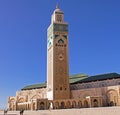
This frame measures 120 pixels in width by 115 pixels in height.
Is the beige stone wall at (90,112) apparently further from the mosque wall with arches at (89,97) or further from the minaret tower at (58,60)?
the minaret tower at (58,60)

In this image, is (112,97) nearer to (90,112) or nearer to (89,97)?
(89,97)

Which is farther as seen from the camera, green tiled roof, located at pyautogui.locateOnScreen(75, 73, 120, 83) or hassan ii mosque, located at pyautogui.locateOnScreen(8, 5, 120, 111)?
green tiled roof, located at pyautogui.locateOnScreen(75, 73, 120, 83)

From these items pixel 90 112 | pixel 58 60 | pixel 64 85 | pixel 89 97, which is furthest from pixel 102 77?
pixel 90 112

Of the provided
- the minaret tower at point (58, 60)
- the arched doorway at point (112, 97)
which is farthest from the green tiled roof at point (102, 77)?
the minaret tower at point (58, 60)

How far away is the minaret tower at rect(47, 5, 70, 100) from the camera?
4550 cm

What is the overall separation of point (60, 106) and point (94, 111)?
59.8 ft

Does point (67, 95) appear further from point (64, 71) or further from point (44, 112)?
point (44, 112)

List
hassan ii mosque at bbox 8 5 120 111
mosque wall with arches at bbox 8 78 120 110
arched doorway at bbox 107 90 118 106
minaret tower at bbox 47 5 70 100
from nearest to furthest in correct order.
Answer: arched doorway at bbox 107 90 118 106 < mosque wall with arches at bbox 8 78 120 110 < hassan ii mosque at bbox 8 5 120 111 < minaret tower at bbox 47 5 70 100

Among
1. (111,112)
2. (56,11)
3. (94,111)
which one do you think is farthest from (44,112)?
(56,11)

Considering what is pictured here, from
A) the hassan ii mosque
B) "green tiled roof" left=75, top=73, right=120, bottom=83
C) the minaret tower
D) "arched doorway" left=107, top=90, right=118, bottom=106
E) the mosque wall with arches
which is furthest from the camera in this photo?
the minaret tower

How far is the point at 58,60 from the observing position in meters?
47.0

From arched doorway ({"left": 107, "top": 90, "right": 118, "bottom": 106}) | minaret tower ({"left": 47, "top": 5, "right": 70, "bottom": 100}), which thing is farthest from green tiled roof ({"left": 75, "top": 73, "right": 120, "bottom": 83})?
minaret tower ({"left": 47, "top": 5, "right": 70, "bottom": 100})

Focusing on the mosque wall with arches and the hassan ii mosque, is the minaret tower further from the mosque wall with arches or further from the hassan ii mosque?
the mosque wall with arches

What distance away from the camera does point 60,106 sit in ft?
139
